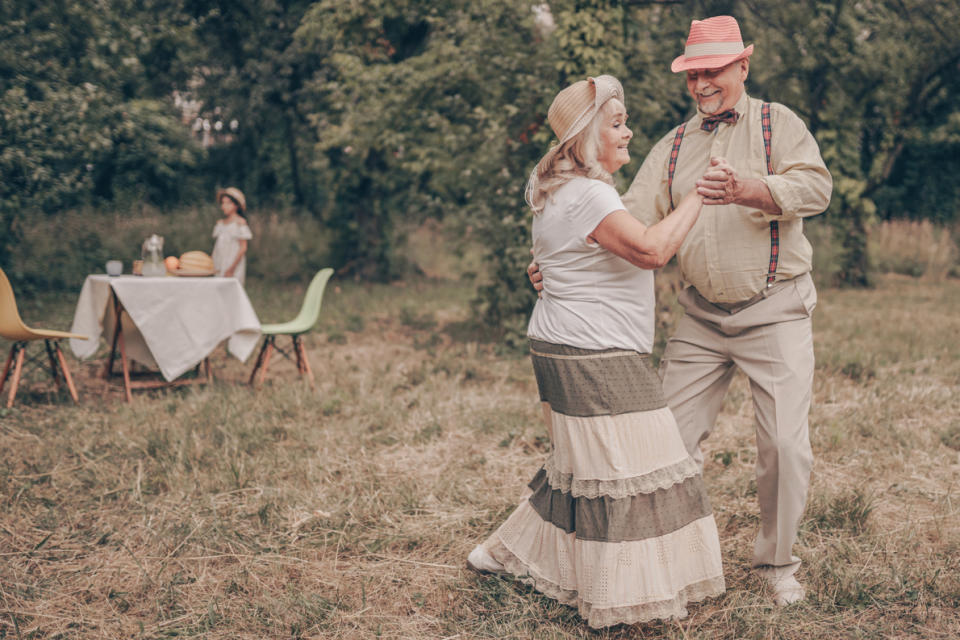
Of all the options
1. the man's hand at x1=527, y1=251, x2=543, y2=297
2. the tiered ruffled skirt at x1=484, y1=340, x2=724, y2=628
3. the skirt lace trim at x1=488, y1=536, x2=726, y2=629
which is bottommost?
the skirt lace trim at x1=488, y1=536, x2=726, y2=629

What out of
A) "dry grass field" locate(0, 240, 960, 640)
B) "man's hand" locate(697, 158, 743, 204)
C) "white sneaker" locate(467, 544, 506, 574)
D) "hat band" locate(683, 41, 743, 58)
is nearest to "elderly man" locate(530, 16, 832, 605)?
"hat band" locate(683, 41, 743, 58)

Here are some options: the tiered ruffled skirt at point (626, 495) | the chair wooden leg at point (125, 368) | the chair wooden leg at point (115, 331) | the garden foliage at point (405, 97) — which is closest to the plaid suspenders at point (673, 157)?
the tiered ruffled skirt at point (626, 495)

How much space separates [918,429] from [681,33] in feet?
30.6

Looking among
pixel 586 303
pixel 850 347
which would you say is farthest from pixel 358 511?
pixel 850 347

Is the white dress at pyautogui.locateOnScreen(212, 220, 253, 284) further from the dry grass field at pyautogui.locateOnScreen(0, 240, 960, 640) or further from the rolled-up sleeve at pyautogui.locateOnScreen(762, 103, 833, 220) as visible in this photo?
the rolled-up sleeve at pyautogui.locateOnScreen(762, 103, 833, 220)

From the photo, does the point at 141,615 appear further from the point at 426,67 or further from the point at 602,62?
the point at 426,67

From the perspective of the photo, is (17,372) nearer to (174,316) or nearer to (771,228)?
(174,316)

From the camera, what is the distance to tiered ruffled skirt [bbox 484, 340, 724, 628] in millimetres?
2414

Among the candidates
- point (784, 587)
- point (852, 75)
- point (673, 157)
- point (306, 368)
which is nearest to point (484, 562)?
point (784, 587)

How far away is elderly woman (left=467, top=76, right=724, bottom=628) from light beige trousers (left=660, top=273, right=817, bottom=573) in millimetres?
350

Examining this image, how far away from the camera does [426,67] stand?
1091 centimetres

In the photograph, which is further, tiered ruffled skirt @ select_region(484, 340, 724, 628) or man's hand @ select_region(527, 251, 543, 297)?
man's hand @ select_region(527, 251, 543, 297)

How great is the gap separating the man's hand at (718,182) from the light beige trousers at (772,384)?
506mm

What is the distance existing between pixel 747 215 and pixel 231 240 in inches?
240
